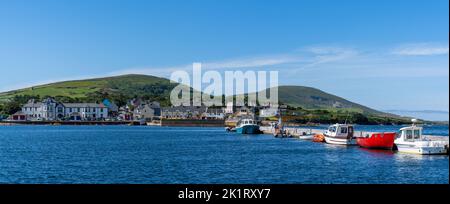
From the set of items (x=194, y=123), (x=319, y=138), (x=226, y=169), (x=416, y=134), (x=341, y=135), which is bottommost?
(x=226, y=169)

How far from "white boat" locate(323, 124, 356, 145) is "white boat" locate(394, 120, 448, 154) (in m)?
11.7

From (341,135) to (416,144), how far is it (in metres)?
16.7

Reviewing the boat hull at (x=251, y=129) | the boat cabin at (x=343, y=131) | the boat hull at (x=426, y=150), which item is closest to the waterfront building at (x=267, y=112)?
the boat hull at (x=251, y=129)

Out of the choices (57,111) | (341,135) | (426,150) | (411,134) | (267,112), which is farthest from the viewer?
(267,112)

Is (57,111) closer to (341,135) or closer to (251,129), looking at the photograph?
(251,129)

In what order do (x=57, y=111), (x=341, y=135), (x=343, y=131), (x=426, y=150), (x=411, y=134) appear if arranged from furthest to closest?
(x=57, y=111) → (x=343, y=131) → (x=341, y=135) → (x=411, y=134) → (x=426, y=150)

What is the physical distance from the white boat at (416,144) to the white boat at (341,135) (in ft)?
38.3

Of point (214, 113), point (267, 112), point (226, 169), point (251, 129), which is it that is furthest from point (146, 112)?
point (226, 169)

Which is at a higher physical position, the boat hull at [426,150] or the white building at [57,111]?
the white building at [57,111]

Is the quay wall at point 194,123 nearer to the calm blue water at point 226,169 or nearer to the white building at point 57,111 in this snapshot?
the white building at point 57,111

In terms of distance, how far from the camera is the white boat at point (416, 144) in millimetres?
43656

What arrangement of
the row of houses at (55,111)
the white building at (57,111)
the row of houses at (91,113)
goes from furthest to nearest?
1. the row of houses at (91,113)
2. the white building at (57,111)
3. the row of houses at (55,111)

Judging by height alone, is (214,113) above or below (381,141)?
above

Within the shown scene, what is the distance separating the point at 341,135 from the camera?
→ 60.6 metres
